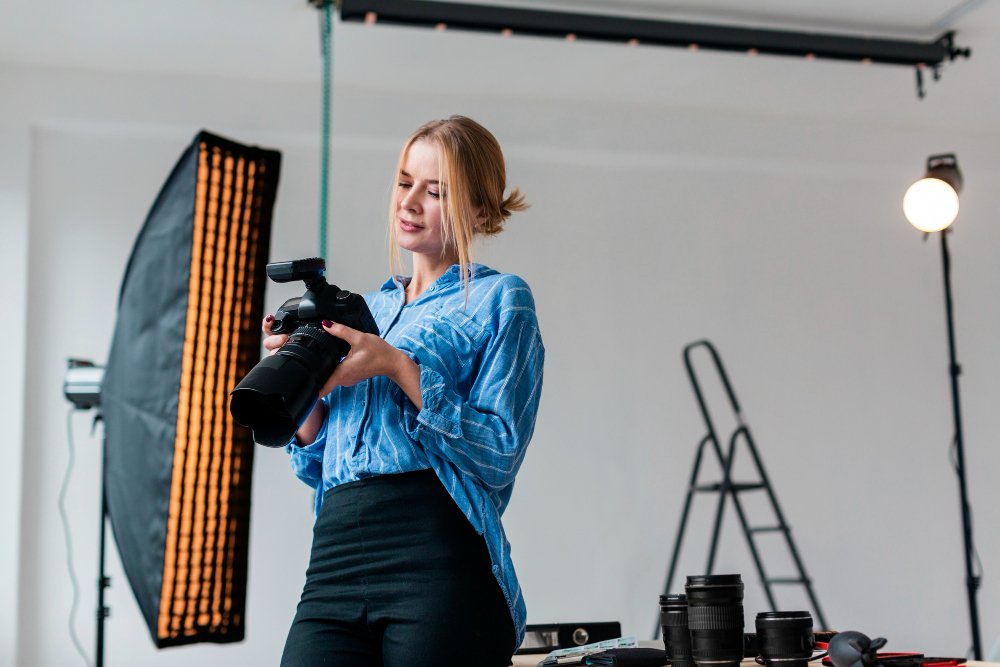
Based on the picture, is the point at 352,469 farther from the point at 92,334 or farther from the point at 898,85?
the point at 898,85

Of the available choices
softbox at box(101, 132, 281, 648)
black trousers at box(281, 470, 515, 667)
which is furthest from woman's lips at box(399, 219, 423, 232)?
softbox at box(101, 132, 281, 648)

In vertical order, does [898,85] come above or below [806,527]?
above

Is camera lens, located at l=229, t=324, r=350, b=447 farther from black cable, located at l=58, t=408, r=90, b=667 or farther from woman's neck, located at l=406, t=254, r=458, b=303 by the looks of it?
black cable, located at l=58, t=408, r=90, b=667

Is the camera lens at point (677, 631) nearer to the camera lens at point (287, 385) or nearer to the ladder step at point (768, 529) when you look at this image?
the camera lens at point (287, 385)

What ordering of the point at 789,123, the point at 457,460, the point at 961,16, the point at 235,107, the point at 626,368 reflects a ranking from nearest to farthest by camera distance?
the point at 457,460
the point at 961,16
the point at 235,107
the point at 626,368
the point at 789,123

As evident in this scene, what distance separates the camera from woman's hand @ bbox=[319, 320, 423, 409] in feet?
3.21

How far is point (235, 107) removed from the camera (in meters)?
4.09

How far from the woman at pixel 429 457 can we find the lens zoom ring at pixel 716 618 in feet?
0.67

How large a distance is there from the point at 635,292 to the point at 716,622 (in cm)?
335

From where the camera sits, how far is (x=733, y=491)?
402 cm

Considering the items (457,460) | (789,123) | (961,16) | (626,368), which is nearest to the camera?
(457,460)

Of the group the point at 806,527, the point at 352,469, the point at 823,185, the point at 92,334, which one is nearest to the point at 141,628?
the point at 92,334

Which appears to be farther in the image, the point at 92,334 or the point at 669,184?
the point at 669,184

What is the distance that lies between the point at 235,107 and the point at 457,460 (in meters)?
3.37
